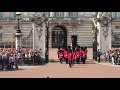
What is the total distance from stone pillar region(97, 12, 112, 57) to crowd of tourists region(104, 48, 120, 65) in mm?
1078

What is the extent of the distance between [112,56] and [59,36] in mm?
29648

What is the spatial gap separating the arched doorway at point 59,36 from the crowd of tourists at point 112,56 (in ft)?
85.2

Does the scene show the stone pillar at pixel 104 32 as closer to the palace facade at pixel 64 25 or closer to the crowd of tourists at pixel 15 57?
the crowd of tourists at pixel 15 57

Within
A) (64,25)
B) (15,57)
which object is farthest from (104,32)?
(64,25)

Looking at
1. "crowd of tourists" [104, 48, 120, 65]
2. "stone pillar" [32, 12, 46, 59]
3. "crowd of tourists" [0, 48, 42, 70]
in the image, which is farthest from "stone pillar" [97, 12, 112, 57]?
"crowd of tourists" [0, 48, 42, 70]

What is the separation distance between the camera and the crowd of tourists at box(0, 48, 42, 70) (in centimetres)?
2909

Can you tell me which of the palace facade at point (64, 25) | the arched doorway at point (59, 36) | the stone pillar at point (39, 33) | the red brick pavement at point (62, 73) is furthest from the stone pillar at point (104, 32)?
the palace facade at point (64, 25)

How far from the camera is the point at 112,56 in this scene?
33312 mm

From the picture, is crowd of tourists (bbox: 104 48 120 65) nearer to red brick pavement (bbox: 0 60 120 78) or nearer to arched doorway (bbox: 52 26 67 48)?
red brick pavement (bbox: 0 60 120 78)

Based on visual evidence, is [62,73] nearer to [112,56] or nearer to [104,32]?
[112,56]

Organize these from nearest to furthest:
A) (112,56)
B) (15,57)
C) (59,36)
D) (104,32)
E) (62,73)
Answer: (62,73)
(15,57)
(112,56)
(104,32)
(59,36)

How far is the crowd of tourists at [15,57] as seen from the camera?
2909 cm
